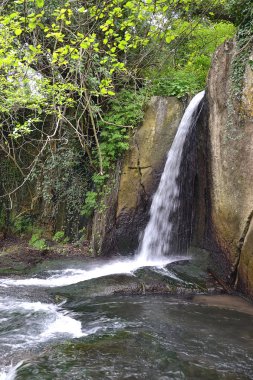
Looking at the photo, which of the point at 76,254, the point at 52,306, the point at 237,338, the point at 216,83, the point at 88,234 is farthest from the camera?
the point at 88,234

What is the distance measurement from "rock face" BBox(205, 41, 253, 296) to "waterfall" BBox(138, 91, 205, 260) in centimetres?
127

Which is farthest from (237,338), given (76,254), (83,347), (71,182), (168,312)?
(71,182)

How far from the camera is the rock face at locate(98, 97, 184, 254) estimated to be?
9062 millimetres

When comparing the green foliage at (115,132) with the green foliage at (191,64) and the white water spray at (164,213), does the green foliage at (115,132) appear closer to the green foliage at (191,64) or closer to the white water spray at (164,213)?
the green foliage at (191,64)

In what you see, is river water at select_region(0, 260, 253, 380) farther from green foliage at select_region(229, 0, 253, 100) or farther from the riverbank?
green foliage at select_region(229, 0, 253, 100)

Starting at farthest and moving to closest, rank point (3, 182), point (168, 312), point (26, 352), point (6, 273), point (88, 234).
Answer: point (3, 182) < point (88, 234) < point (6, 273) < point (168, 312) < point (26, 352)

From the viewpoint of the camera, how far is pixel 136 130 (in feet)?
31.3

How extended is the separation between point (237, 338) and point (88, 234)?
6.22m

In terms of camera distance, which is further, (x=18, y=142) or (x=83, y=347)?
(x=18, y=142)

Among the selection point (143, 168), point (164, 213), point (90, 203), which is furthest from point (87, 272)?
point (143, 168)

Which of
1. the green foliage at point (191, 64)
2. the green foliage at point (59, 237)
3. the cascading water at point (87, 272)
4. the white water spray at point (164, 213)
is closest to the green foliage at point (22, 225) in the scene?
the green foliage at point (59, 237)

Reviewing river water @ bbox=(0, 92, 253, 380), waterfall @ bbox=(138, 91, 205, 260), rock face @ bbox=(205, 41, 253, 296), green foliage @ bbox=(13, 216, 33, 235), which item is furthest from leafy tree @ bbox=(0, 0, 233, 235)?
river water @ bbox=(0, 92, 253, 380)

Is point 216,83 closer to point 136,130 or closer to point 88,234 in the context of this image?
point 136,130

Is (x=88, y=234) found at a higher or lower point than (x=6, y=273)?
higher
